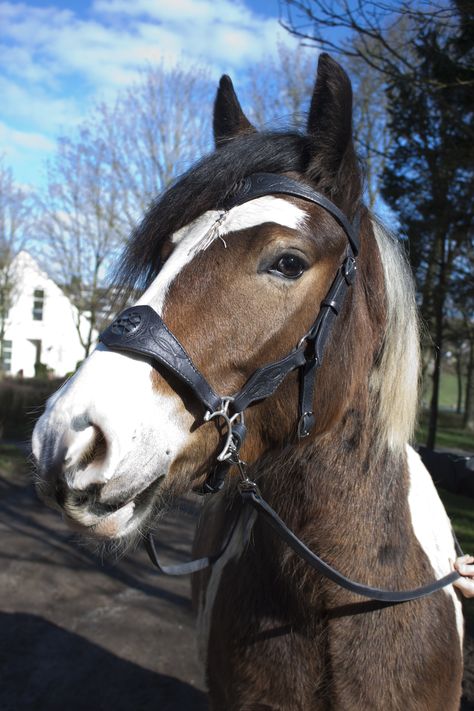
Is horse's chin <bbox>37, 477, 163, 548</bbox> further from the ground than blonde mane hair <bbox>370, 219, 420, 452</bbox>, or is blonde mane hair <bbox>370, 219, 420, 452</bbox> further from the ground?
blonde mane hair <bbox>370, 219, 420, 452</bbox>

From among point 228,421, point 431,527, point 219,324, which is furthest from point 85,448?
point 431,527

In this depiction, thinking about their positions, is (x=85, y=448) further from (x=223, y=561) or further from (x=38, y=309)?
(x=38, y=309)

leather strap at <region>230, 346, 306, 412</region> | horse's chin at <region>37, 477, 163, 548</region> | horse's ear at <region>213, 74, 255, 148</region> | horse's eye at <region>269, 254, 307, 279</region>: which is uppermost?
horse's ear at <region>213, 74, 255, 148</region>

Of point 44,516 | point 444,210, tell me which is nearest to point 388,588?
point 44,516

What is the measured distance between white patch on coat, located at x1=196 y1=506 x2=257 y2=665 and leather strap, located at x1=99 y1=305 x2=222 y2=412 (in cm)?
107

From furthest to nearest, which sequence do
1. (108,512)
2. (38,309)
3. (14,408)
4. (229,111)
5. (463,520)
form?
1. (38,309)
2. (14,408)
3. (463,520)
4. (229,111)
5. (108,512)

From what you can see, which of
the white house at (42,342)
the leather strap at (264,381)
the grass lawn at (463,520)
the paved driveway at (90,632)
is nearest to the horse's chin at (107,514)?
the leather strap at (264,381)

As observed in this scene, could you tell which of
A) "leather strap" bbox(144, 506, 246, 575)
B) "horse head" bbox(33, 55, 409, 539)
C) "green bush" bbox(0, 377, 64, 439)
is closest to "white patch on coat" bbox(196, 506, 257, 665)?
"leather strap" bbox(144, 506, 246, 575)

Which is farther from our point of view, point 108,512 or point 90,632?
point 90,632

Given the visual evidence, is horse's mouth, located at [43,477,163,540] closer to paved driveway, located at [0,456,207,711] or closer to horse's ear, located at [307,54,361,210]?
horse's ear, located at [307,54,361,210]

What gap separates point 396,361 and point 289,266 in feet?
2.22

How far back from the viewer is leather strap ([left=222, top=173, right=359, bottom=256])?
186 centimetres

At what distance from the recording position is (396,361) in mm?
2184

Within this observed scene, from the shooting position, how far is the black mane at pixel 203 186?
1.88 metres
